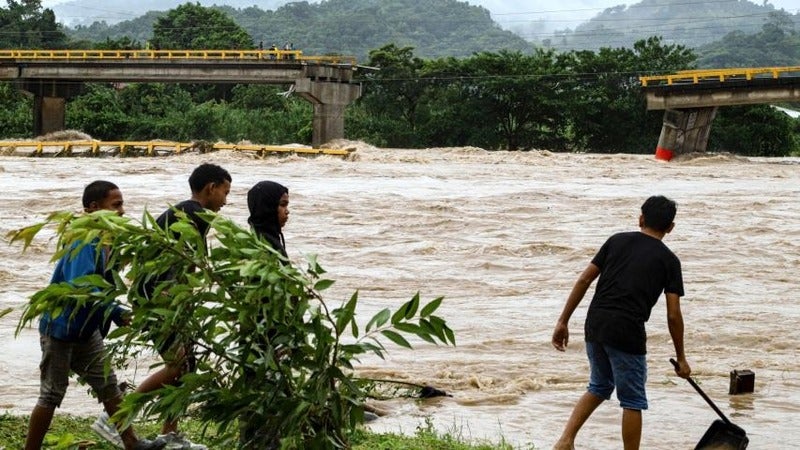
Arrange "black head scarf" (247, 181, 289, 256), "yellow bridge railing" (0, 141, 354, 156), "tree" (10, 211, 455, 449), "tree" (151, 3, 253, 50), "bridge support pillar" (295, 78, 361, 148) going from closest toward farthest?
"tree" (10, 211, 455, 449)
"black head scarf" (247, 181, 289, 256)
"yellow bridge railing" (0, 141, 354, 156)
"bridge support pillar" (295, 78, 361, 148)
"tree" (151, 3, 253, 50)

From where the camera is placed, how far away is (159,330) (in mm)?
4242

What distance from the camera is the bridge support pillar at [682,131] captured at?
125 ft

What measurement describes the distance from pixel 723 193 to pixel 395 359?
19.8 metres

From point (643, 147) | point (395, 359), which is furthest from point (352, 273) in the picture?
point (643, 147)

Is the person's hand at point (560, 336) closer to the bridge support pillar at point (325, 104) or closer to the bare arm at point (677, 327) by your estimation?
the bare arm at point (677, 327)

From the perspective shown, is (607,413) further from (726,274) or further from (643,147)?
(643,147)

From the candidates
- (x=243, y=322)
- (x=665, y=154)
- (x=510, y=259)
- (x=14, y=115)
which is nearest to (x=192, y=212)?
(x=243, y=322)

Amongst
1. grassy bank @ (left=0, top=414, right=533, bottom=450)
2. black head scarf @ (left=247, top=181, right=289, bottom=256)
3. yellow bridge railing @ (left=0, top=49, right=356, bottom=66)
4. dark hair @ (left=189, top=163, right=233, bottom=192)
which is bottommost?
grassy bank @ (left=0, top=414, right=533, bottom=450)

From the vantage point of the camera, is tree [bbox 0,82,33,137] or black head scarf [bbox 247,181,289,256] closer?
black head scarf [bbox 247,181,289,256]

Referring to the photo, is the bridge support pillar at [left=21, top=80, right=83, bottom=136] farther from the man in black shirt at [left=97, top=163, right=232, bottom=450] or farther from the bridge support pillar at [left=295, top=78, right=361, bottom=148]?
the man in black shirt at [left=97, top=163, right=232, bottom=450]

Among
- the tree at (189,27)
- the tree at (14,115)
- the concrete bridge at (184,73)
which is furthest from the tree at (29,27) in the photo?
the concrete bridge at (184,73)

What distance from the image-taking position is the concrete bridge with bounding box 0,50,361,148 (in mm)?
44344

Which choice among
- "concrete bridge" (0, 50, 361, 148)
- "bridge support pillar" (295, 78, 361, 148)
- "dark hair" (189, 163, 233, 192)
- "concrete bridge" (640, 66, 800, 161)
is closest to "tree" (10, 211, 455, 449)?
"dark hair" (189, 163, 233, 192)

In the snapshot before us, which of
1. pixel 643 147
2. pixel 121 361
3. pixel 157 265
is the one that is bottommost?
pixel 643 147
